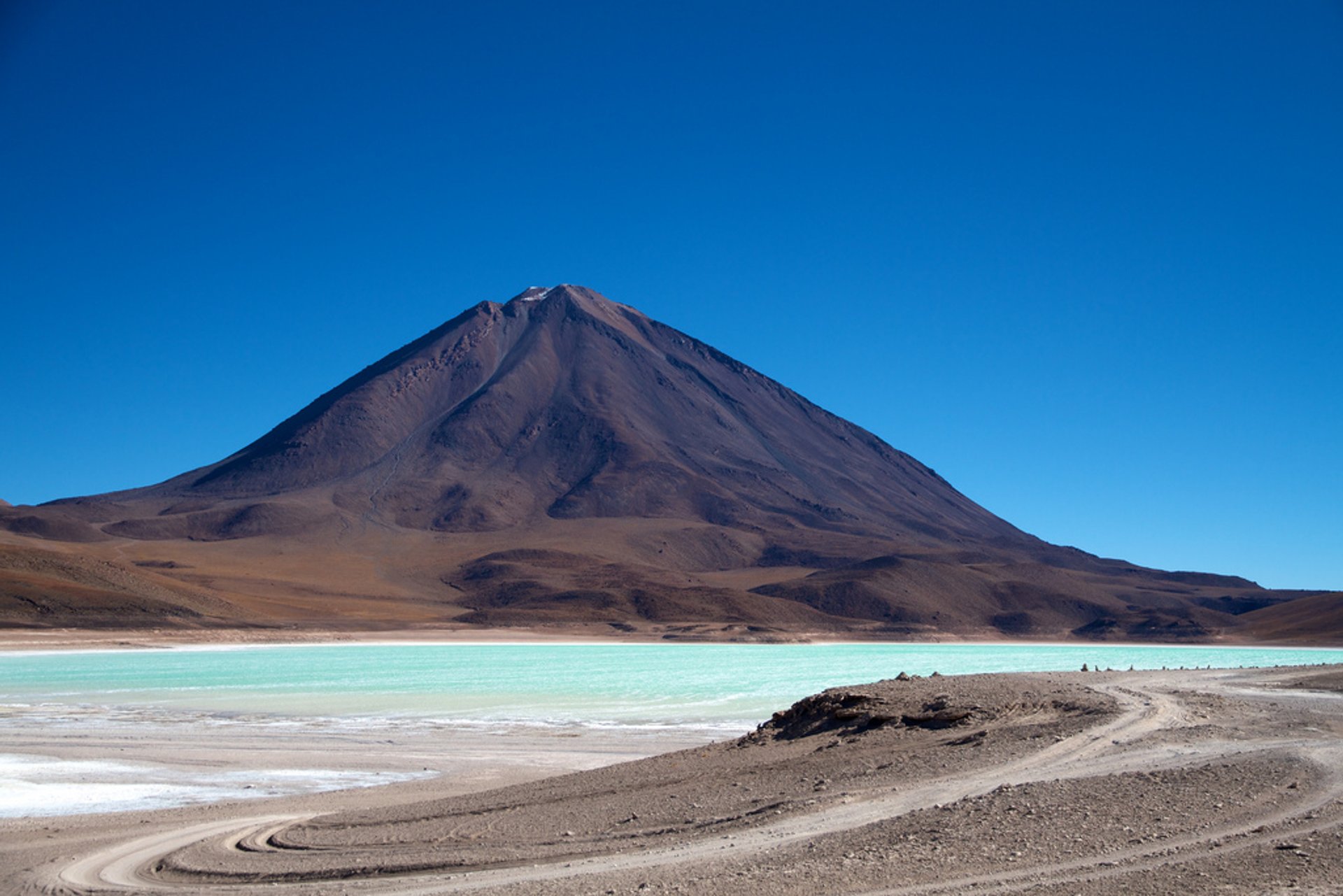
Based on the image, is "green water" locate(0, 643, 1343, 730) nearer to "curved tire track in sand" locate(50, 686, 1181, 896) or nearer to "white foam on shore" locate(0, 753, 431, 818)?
"white foam on shore" locate(0, 753, 431, 818)

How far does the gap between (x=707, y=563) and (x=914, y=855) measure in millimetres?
157101

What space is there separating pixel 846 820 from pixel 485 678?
37.4 m

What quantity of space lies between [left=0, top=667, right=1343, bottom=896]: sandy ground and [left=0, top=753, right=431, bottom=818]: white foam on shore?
1.00m

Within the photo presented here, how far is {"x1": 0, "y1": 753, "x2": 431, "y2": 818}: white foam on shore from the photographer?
16.3 meters

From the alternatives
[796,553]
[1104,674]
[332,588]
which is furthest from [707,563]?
[1104,674]

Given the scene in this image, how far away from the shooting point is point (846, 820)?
11648mm

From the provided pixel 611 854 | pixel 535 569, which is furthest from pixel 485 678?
pixel 535 569

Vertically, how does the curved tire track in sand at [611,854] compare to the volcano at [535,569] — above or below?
below

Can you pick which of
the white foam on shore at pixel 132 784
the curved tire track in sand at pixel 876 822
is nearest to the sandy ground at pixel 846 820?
the curved tire track in sand at pixel 876 822

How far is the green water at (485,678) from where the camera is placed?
1253 inches

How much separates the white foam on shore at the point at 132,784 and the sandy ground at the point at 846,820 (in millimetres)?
1002

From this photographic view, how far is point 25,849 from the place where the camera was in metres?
13.0

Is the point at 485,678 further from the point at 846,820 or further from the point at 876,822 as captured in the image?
A: the point at 876,822

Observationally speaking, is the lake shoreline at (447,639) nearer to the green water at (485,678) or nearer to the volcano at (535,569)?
the volcano at (535,569)
